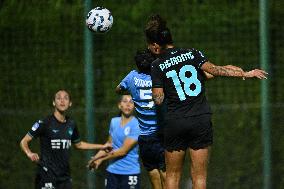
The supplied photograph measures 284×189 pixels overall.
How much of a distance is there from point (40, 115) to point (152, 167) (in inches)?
135

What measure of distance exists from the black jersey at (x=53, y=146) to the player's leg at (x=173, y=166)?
7.84ft

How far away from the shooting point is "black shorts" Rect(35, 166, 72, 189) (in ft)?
39.5

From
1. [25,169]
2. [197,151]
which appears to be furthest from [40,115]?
[197,151]

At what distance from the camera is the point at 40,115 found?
1397 centimetres

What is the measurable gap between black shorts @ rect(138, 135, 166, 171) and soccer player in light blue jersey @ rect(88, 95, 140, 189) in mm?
1162

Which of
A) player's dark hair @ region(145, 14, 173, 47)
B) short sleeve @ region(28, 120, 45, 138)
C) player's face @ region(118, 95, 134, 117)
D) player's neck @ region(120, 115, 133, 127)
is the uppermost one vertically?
player's dark hair @ region(145, 14, 173, 47)

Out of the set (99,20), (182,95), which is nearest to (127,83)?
(182,95)

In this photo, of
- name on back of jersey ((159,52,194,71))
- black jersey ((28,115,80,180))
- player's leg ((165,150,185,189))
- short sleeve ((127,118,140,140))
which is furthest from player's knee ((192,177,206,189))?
black jersey ((28,115,80,180))

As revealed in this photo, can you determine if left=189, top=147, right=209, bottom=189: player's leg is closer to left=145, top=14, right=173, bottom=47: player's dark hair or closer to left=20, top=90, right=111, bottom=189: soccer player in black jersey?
left=145, top=14, right=173, bottom=47: player's dark hair

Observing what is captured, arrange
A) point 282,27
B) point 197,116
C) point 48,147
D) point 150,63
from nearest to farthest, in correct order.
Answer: point 197,116
point 150,63
point 48,147
point 282,27

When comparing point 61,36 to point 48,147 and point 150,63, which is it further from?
point 150,63

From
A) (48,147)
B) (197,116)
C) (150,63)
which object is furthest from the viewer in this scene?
(48,147)

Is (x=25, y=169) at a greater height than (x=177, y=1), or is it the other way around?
(x=177, y=1)

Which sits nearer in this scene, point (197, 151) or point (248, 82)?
point (197, 151)
